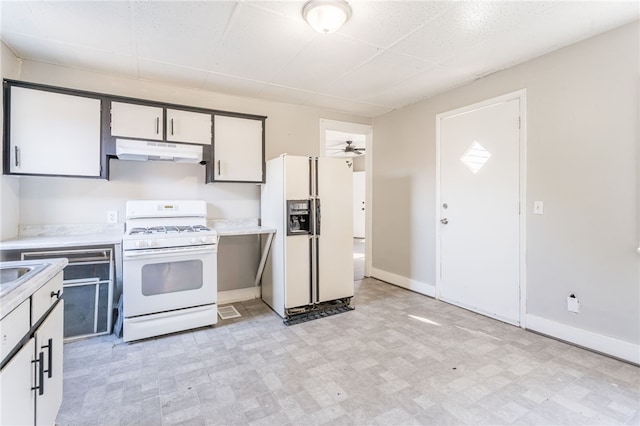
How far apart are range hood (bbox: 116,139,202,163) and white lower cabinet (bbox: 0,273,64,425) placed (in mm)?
1478

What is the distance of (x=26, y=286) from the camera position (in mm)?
1162

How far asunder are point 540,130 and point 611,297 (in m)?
1.46

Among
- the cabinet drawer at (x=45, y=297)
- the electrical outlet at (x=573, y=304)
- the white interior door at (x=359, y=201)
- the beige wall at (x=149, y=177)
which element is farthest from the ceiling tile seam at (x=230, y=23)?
the white interior door at (x=359, y=201)

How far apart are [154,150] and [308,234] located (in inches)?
66.2

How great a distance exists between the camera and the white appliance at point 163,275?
2.62 meters

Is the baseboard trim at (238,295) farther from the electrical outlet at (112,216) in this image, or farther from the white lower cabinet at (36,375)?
the white lower cabinet at (36,375)

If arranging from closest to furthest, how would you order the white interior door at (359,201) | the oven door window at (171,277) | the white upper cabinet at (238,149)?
the oven door window at (171,277)
the white upper cabinet at (238,149)
the white interior door at (359,201)

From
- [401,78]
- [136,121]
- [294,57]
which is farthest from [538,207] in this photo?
[136,121]

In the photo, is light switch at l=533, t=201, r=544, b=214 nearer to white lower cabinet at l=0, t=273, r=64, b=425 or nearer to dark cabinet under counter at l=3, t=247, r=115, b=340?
white lower cabinet at l=0, t=273, r=64, b=425

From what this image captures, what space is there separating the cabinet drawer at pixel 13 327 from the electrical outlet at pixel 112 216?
2131 mm

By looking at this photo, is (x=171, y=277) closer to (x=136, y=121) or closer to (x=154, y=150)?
(x=154, y=150)

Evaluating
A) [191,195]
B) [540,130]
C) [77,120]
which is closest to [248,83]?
[191,195]

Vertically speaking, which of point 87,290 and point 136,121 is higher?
point 136,121

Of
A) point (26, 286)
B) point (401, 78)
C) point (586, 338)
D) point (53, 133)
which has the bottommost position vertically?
point (586, 338)
